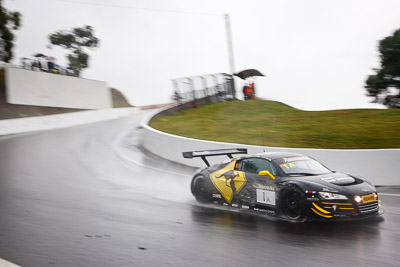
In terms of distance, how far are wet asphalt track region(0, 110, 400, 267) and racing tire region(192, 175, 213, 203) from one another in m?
0.22

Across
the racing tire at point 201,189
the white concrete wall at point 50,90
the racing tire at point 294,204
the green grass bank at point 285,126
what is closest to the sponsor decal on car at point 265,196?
the racing tire at point 294,204

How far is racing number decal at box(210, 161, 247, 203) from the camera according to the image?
9547mm

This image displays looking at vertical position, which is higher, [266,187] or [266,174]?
[266,174]

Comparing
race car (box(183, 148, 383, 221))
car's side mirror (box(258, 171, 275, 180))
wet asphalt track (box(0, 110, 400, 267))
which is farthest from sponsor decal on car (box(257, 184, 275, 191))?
wet asphalt track (box(0, 110, 400, 267))

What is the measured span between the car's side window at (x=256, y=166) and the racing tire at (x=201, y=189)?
43.0 inches

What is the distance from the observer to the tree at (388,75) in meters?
43.9

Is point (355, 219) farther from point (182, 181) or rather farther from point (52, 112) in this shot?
point (52, 112)

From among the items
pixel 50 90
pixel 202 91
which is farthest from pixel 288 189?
pixel 50 90

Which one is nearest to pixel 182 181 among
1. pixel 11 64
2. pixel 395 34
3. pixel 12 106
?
pixel 12 106

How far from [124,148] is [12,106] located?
1780 cm

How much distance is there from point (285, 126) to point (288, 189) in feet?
42.7

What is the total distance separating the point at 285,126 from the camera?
21.2 metres

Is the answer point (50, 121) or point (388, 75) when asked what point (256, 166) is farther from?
point (388, 75)

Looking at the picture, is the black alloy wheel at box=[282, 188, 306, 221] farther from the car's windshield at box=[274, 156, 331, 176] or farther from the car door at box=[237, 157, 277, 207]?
the car's windshield at box=[274, 156, 331, 176]
